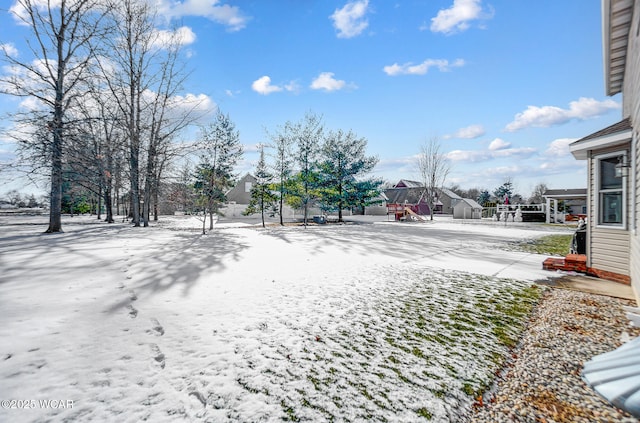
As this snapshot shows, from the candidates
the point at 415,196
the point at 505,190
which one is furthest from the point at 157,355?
the point at 505,190

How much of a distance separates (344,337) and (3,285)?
18.6 feet

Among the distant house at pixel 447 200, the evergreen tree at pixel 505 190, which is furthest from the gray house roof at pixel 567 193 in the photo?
the evergreen tree at pixel 505 190

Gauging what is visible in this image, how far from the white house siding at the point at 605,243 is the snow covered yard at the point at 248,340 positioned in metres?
1.54

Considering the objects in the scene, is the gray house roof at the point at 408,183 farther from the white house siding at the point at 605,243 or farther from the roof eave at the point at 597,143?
the white house siding at the point at 605,243

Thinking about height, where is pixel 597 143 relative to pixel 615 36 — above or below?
below

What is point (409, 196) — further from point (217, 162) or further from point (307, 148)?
point (217, 162)

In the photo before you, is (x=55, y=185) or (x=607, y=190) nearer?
(x=607, y=190)

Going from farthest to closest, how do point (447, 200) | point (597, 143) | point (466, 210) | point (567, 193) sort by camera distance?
point (447, 200) → point (466, 210) → point (567, 193) → point (597, 143)

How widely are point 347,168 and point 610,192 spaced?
746 inches

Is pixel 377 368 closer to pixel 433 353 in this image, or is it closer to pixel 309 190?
pixel 433 353

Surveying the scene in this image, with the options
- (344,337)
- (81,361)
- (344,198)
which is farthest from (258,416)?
(344,198)

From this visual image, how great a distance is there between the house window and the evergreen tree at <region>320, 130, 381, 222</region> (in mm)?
17927

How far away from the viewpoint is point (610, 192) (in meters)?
6.22

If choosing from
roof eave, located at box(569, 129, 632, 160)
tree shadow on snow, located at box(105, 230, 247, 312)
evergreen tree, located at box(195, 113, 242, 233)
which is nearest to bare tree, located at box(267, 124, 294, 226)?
evergreen tree, located at box(195, 113, 242, 233)
